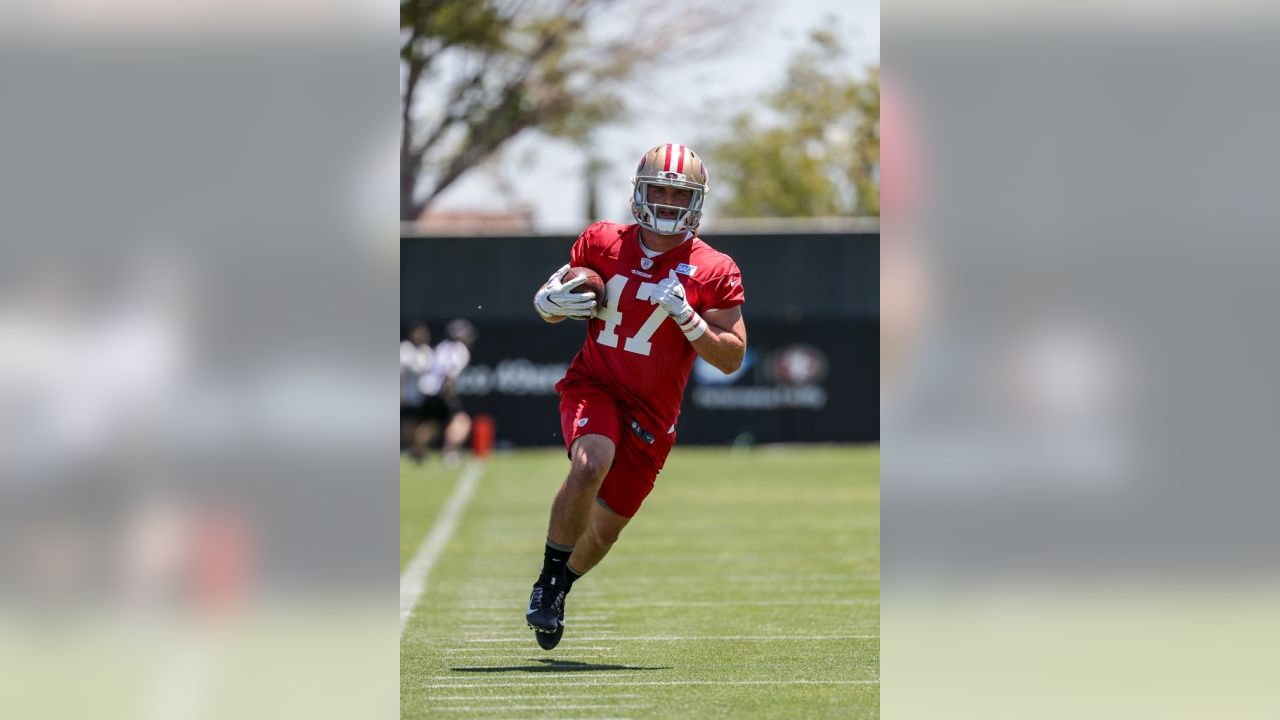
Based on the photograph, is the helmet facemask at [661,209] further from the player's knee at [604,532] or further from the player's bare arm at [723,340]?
the player's knee at [604,532]

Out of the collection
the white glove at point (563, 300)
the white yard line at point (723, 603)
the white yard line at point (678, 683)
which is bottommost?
the white yard line at point (723, 603)

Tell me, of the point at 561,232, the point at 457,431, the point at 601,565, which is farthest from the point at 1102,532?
the point at 561,232

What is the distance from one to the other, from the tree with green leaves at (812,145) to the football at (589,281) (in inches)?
832

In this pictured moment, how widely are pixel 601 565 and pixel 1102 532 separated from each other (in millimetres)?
7080

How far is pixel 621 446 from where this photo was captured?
6.89 meters

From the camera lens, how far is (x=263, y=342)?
13.1ft

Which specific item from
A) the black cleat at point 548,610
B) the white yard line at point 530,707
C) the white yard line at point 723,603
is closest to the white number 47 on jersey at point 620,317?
the black cleat at point 548,610

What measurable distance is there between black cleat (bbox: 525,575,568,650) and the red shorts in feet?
→ 1.42

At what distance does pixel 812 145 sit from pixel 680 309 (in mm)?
29452

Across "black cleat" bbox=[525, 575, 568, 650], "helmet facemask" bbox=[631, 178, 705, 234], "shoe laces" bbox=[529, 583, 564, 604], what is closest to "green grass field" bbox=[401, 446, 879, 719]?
"black cleat" bbox=[525, 575, 568, 650]

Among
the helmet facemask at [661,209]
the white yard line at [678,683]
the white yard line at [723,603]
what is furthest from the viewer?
the white yard line at [723,603]

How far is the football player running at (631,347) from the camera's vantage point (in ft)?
21.5

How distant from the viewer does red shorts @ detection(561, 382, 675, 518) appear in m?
6.75

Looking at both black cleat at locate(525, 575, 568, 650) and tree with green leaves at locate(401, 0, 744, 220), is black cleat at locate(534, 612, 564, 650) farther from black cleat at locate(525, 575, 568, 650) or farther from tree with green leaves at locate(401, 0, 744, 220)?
tree with green leaves at locate(401, 0, 744, 220)
